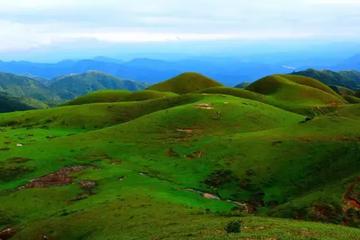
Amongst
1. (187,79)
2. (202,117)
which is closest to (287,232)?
(202,117)

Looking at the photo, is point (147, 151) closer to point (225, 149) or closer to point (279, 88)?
point (225, 149)

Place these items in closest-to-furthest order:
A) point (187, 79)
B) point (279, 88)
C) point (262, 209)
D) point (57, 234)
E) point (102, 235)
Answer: point (102, 235) < point (57, 234) < point (262, 209) < point (279, 88) < point (187, 79)

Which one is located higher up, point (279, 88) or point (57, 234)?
point (279, 88)

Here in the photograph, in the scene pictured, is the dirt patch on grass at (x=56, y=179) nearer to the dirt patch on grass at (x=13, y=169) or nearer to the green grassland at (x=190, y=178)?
the green grassland at (x=190, y=178)

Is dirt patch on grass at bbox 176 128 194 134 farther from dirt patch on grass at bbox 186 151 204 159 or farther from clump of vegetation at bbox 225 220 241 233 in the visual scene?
clump of vegetation at bbox 225 220 241 233

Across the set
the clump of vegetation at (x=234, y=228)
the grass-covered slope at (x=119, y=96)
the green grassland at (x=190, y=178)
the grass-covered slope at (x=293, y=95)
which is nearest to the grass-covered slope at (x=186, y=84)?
the grass-covered slope at (x=293, y=95)

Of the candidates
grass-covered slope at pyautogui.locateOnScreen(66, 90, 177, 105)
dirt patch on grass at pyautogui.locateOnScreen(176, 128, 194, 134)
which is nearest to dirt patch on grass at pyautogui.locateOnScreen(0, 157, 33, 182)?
dirt patch on grass at pyautogui.locateOnScreen(176, 128, 194, 134)
